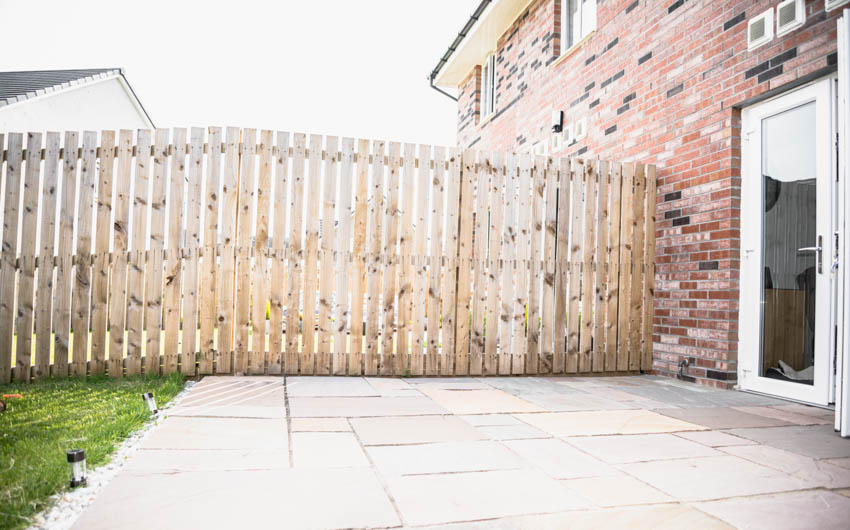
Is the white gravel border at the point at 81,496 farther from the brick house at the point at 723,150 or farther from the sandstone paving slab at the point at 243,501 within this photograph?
the brick house at the point at 723,150

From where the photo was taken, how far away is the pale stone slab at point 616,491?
6.31 feet

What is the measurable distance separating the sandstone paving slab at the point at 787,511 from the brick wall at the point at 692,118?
2547mm

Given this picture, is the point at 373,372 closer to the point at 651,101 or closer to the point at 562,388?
the point at 562,388

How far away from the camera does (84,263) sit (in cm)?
414

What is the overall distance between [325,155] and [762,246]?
3538 mm

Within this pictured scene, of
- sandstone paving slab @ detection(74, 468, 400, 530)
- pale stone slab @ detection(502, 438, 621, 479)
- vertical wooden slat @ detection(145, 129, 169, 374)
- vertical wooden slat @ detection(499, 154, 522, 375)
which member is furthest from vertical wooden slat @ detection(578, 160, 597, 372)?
vertical wooden slat @ detection(145, 129, 169, 374)

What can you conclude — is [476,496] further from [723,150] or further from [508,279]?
[723,150]

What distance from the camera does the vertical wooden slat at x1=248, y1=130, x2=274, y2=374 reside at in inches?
167

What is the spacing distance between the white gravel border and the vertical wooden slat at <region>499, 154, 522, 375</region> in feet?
9.94

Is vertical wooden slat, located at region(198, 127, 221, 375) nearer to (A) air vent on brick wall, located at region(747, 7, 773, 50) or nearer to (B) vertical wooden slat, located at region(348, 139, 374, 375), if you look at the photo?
(B) vertical wooden slat, located at region(348, 139, 374, 375)

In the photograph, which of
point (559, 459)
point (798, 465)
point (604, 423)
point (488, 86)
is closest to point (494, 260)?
point (604, 423)

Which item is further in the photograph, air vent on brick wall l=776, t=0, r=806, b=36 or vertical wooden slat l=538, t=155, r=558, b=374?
vertical wooden slat l=538, t=155, r=558, b=374

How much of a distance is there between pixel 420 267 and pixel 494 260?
2.22ft

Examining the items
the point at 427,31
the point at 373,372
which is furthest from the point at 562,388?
the point at 427,31
